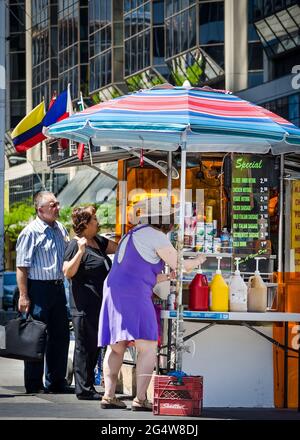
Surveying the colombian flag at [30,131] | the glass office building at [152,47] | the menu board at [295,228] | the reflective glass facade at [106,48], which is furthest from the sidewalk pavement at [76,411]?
the reflective glass facade at [106,48]

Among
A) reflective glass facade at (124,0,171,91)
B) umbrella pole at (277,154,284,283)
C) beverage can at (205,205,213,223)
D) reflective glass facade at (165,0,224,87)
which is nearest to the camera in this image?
umbrella pole at (277,154,284,283)

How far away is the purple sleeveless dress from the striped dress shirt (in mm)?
1725

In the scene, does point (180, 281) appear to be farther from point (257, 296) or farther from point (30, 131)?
point (30, 131)

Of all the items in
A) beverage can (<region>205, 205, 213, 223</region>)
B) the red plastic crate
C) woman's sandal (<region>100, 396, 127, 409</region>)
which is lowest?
woman's sandal (<region>100, 396, 127, 409</region>)

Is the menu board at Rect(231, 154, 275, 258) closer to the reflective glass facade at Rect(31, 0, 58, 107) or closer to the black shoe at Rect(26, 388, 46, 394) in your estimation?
the black shoe at Rect(26, 388, 46, 394)

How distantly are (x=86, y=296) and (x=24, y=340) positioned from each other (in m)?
0.76

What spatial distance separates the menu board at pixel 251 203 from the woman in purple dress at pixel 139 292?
1.26m

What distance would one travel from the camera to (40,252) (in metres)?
11.2

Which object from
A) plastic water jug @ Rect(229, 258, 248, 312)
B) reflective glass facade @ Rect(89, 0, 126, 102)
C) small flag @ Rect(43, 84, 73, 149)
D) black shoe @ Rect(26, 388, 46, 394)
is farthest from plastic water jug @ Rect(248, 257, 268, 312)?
reflective glass facade @ Rect(89, 0, 126, 102)

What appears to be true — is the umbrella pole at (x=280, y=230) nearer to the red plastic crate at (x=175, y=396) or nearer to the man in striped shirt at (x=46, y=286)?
the red plastic crate at (x=175, y=396)

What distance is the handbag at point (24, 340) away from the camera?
10758 mm

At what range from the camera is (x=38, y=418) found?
8.88 m

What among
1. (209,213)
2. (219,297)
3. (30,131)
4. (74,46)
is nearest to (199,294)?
(219,297)

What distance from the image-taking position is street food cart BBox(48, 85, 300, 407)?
925cm
